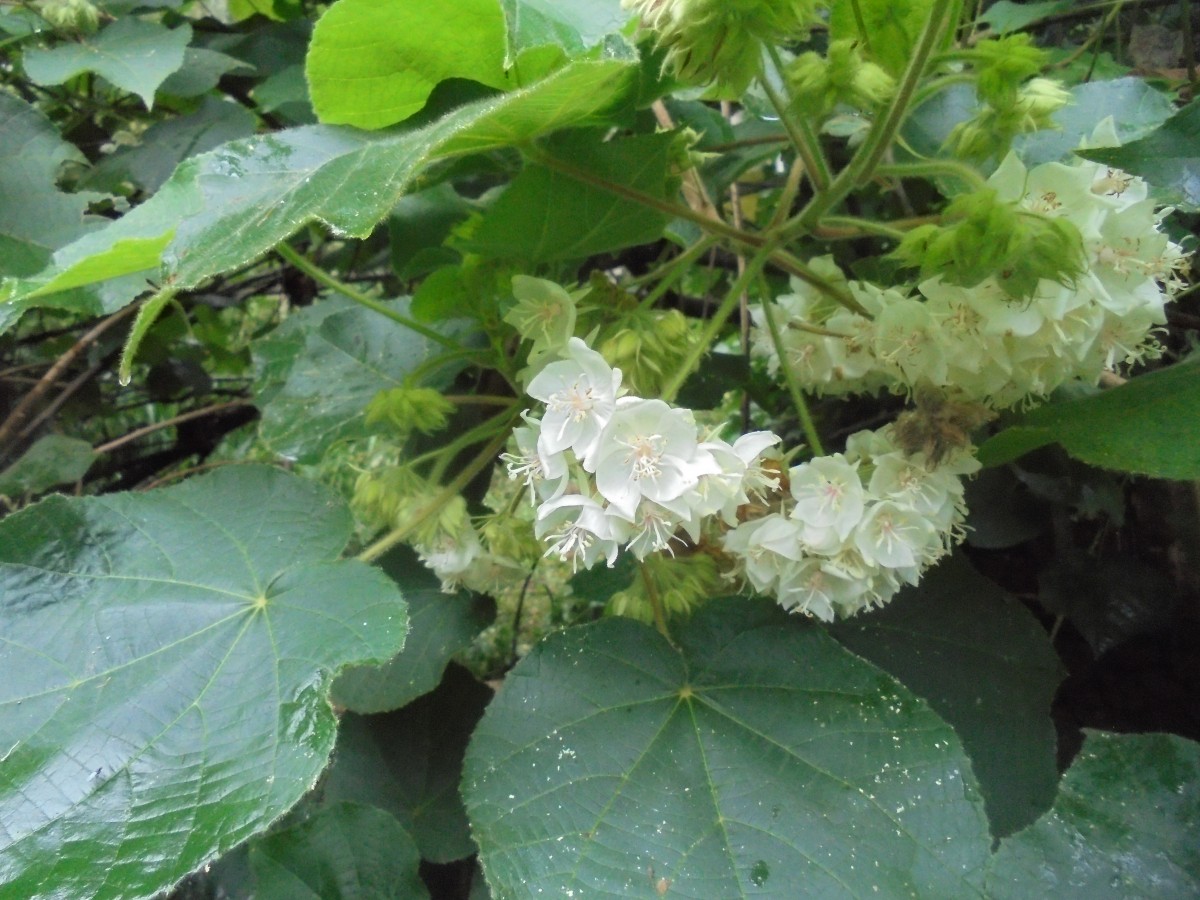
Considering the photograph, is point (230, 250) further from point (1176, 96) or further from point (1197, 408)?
point (1176, 96)

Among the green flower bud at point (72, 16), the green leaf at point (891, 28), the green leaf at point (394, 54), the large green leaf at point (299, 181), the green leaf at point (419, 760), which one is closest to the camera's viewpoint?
the large green leaf at point (299, 181)

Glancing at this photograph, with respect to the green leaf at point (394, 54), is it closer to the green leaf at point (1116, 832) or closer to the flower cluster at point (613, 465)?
the flower cluster at point (613, 465)

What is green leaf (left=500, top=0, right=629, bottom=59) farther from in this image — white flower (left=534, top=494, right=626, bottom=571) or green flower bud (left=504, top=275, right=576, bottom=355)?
white flower (left=534, top=494, right=626, bottom=571)

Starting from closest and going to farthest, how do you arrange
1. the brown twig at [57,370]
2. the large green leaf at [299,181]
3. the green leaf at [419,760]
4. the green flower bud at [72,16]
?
the large green leaf at [299,181], the green leaf at [419,760], the green flower bud at [72,16], the brown twig at [57,370]

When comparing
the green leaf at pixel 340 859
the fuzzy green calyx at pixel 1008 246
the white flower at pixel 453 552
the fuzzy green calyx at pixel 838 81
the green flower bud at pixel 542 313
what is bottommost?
the green leaf at pixel 340 859

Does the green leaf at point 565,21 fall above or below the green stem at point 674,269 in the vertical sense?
above

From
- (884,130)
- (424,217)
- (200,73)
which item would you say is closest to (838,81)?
(884,130)

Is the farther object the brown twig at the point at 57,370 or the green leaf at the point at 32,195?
the brown twig at the point at 57,370

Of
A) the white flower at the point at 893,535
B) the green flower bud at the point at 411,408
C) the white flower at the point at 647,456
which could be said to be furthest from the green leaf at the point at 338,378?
the white flower at the point at 893,535
